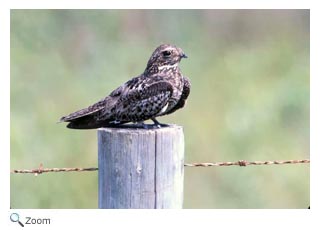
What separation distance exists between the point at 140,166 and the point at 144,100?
0.94 m

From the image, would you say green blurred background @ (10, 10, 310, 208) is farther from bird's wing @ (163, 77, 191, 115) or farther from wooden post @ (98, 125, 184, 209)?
wooden post @ (98, 125, 184, 209)

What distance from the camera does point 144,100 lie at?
6297 millimetres

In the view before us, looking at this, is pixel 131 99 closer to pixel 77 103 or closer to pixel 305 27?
pixel 77 103

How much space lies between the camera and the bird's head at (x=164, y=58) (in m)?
6.51

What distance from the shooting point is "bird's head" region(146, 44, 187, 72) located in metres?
6.51

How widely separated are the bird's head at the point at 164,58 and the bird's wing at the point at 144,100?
0.18 meters

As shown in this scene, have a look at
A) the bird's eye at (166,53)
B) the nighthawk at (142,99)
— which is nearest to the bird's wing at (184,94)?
the nighthawk at (142,99)

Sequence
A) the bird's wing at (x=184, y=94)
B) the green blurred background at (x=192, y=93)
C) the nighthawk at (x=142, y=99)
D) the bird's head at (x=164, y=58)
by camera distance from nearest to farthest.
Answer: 1. the nighthawk at (x=142, y=99)
2. the bird's head at (x=164, y=58)
3. the bird's wing at (x=184, y=94)
4. the green blurred background at (x=192, y=93)

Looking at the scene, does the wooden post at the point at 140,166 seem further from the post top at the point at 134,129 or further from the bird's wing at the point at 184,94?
the bird's wing at the point at 184,94

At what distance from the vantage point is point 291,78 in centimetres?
937

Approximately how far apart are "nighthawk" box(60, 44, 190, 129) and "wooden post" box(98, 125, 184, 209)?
0.55 meters

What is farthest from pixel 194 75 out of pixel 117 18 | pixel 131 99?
pixel 131 99
